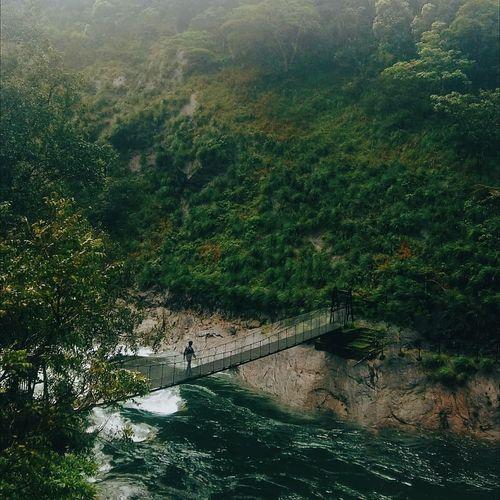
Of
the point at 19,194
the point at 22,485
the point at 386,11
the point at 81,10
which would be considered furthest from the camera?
the point at 81,10

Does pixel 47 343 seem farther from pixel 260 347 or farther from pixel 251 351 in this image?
pixel 260 347

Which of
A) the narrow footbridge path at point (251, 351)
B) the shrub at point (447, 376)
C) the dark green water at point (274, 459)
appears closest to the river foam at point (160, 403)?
the dark green water at point (274, 459)

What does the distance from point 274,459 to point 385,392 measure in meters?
6.47

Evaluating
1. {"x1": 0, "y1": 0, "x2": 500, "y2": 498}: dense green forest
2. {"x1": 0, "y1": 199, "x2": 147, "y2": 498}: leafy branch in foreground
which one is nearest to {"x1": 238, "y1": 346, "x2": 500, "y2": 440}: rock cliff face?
{"x1": 0, "y1": 0, "x2": 500, "y2": 498}: dense green forest

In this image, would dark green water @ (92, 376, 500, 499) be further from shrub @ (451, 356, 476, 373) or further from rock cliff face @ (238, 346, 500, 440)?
shrub @ (451, 356, 476, 373)

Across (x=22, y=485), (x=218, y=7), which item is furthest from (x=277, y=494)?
(x=218, y=7)

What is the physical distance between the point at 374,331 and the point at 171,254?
17.5 m

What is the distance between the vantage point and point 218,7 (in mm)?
54250

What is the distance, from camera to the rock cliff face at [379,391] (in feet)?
69.4

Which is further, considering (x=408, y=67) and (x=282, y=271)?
(x=408, y=67)

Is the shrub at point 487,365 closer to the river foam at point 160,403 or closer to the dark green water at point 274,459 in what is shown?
the dark green water at point 274,459

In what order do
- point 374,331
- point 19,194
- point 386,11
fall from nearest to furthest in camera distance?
point 19,194
point 374,331
point 386,11

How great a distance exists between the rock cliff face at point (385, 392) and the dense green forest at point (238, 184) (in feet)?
8.22

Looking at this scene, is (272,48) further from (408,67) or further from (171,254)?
(171,254)
